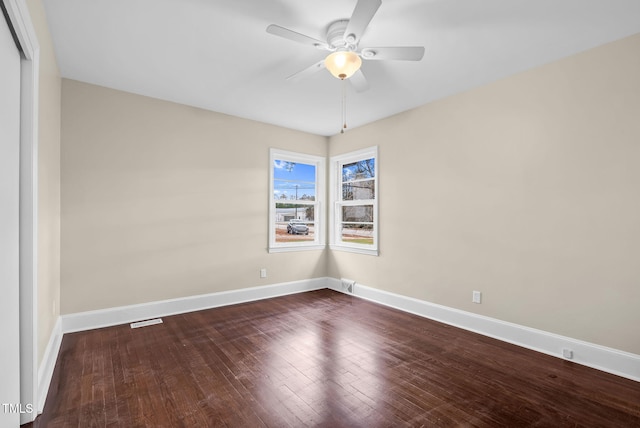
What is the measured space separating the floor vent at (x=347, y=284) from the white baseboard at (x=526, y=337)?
0.51m

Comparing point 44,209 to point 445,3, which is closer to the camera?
point 445,3

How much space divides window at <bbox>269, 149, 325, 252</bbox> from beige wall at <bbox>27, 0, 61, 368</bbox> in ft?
8.32

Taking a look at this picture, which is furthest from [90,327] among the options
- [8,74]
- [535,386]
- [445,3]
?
[445,3]

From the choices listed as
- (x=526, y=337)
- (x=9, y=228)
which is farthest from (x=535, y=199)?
(x=9, y=228)

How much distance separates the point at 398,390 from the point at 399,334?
3.59 feet

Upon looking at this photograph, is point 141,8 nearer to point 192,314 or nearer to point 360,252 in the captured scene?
point 192,314

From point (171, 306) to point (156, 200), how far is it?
52.5 inches

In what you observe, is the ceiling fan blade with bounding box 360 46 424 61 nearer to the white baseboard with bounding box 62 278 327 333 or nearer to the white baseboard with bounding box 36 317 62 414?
the white baseboard with bounding box 36 317 62 414

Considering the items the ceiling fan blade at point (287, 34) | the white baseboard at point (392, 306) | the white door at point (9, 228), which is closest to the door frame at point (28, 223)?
the white door at point (9, 228)

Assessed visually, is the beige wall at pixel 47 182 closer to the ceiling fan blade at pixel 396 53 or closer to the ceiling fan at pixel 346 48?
the ceiling fan at pixel 346 48

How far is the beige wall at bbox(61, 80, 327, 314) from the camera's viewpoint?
332cm

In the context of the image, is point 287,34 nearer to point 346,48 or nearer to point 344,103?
point 346,48

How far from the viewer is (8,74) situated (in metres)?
1.54

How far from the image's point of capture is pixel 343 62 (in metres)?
2.26
